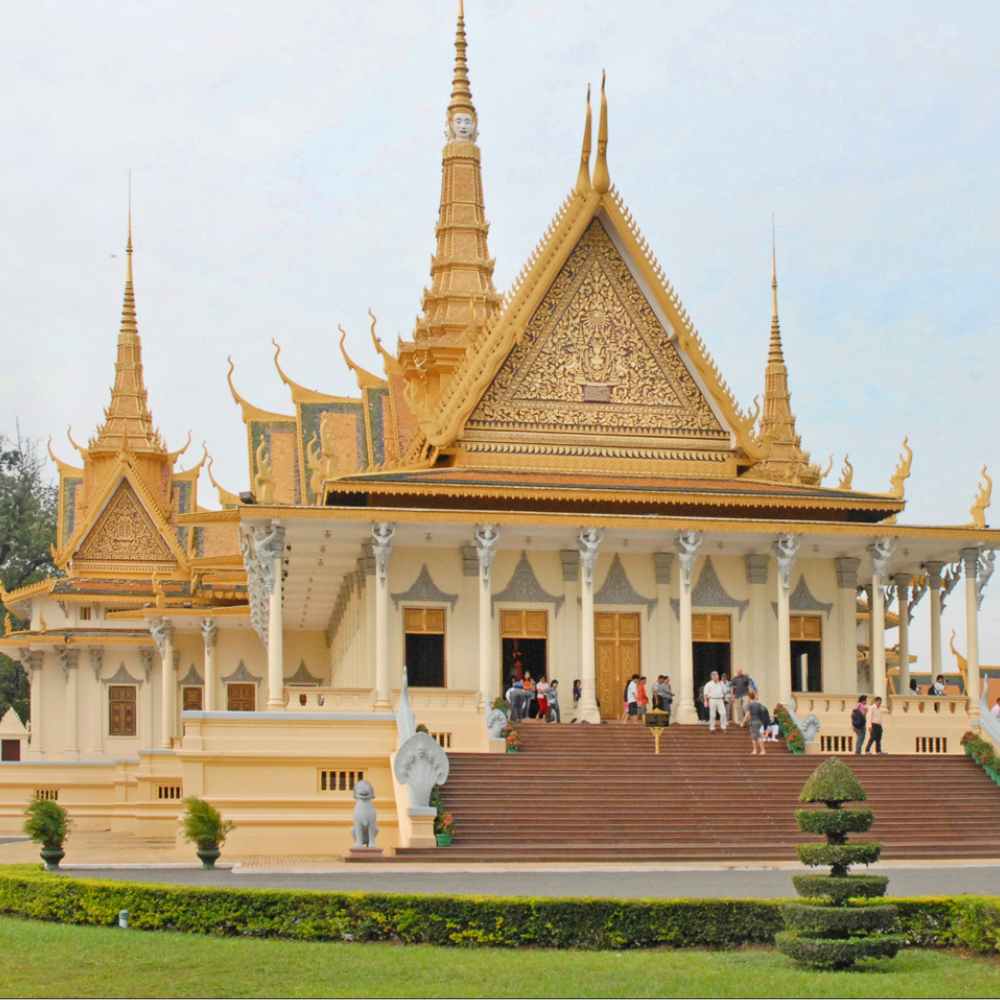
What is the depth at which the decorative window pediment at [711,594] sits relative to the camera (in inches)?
1356

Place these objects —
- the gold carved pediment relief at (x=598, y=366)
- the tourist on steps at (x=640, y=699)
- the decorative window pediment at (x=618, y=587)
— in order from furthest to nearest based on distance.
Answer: the gold carved pediment relief at (x=598, y=366) → the decorative window pediment at (x=618, y=587) → the tourist on steps at (x=640, y=699)

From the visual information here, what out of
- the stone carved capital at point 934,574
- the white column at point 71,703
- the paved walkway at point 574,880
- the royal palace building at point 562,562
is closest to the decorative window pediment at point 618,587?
the royal palace building at point 562,562

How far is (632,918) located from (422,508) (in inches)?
658

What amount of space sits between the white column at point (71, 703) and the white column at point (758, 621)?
72.3 feet

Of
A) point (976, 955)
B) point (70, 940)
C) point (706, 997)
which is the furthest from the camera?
point (70, 940)

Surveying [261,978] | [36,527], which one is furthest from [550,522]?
[36,527]

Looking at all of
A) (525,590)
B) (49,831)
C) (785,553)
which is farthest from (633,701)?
(49,831)

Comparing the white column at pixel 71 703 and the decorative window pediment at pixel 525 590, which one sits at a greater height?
the decorative window pediment at pixel 525 590

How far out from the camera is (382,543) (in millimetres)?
31219

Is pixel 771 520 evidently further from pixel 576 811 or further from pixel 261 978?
pixel 261 978

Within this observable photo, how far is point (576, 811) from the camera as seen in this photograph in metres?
26.8

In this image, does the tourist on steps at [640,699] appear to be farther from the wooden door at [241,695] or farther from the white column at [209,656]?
the wooden door at [241,695]

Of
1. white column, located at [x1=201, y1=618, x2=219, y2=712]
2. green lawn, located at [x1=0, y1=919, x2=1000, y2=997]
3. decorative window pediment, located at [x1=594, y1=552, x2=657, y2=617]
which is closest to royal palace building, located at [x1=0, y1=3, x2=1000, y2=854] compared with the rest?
decorative window pediment, located at [x1=594, y1=552, x2=657, y2=617]

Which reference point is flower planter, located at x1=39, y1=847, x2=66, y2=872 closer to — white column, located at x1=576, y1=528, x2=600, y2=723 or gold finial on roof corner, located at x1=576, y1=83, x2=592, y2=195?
white column, located at x1=576, y1=528, x2=600, y2=723
